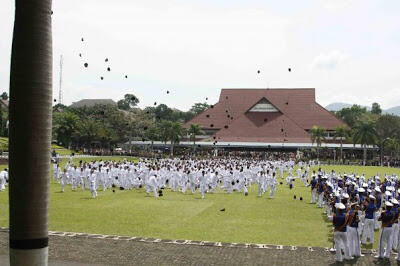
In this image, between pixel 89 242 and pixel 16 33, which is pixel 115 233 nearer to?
pixel 89 242

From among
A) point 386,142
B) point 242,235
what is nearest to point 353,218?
point 242,235

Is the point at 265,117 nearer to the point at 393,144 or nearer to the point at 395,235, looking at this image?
the point at 393,144

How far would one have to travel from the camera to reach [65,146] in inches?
2579

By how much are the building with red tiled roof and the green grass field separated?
49.2 metres

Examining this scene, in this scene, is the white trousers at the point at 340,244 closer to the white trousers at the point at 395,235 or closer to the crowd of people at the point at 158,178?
the white trousers at the point at 395,235

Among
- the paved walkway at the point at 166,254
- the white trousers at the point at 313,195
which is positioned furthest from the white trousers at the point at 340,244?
the white trousers at the point at 313,195

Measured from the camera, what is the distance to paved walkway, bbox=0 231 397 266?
928cm

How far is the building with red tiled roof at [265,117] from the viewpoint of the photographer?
71812 millimetres

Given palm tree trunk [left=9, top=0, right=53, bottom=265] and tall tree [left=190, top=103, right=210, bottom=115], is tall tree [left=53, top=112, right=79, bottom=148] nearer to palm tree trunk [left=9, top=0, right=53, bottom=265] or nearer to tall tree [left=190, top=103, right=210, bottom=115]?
tall tree [left=190, top=103, right=210, bottom=115]

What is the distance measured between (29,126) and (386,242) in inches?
362

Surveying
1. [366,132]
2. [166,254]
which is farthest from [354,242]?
[366,132]

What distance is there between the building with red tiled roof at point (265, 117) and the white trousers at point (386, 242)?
192 ft

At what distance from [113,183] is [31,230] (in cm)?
2211

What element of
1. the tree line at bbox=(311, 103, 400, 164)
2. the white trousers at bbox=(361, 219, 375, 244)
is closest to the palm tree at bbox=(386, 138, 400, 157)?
the tree line at bbox=(311, 103, 400, 164)
